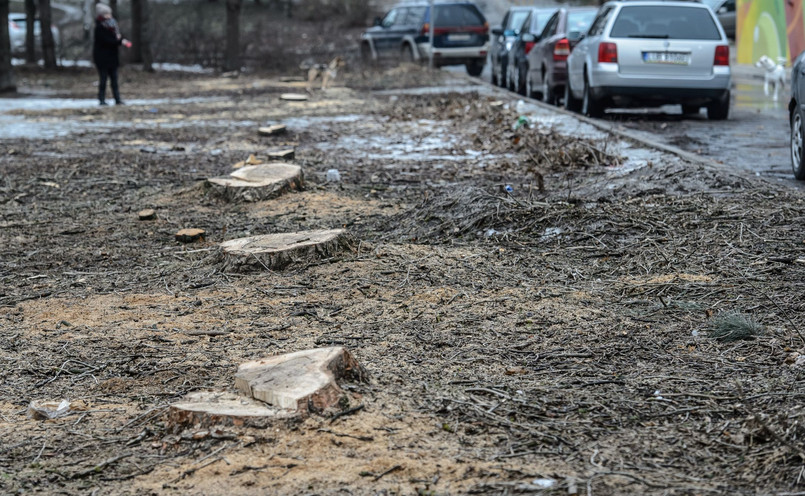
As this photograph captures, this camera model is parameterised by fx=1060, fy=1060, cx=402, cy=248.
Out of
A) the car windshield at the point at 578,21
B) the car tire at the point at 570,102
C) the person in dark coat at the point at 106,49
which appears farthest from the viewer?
the person in dark coat at the point at 106,49

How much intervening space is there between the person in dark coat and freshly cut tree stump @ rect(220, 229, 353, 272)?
1422cm

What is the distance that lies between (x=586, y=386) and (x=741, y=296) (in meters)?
1.63

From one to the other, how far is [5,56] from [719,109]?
15.7 meters

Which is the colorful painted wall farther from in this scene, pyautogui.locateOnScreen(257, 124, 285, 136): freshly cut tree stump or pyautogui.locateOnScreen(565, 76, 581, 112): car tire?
pyautogui.locateOnScreen(257, 124, 285, 136): freshly cut tree stump

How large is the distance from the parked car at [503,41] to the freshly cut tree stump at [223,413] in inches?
763

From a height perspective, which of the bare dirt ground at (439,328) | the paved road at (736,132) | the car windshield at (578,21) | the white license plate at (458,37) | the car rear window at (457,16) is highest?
the car rear window at (457,16)

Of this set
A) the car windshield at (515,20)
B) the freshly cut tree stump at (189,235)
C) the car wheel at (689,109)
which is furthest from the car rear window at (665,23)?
the car windshield at (515,20)

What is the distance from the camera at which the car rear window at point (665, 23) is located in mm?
15234

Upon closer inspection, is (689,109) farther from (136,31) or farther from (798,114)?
(136,31)

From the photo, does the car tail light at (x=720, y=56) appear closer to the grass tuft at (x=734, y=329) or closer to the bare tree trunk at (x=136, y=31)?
the grass tuft at (x=734, y=329)

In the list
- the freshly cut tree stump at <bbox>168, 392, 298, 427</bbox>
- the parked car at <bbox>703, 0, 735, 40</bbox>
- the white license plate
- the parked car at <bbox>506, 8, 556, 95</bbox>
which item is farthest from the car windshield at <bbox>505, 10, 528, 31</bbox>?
the freshly cut tree stump at <bbox>168, 392, 298, 427</bbox>

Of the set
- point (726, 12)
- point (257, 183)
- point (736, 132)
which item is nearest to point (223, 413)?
point (257, 183)

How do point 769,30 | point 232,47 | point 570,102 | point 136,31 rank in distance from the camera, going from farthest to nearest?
point 136,31 → point 232,47 → point 769,30 → point 570,102

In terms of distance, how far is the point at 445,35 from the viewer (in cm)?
2997
